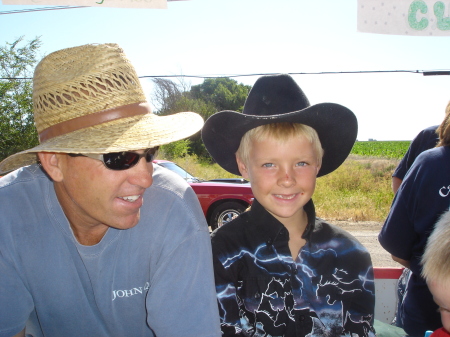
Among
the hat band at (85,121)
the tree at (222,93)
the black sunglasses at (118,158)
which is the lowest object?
the tree at (222,93)

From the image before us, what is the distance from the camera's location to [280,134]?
194 cm

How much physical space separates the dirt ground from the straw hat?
242 inches

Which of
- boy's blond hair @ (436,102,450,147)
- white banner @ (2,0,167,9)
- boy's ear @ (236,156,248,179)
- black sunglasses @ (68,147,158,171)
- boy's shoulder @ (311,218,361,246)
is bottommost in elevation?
boy's shoulder @ (311,218,361,246)

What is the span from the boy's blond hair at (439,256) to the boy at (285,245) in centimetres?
40

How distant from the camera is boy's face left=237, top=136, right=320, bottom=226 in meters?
1.88

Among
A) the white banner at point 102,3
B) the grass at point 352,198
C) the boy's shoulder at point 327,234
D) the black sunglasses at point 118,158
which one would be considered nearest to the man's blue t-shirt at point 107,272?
the black sunglasses at point 118,158

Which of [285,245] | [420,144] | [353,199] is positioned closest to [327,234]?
[285,245]

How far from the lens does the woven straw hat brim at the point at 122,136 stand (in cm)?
151

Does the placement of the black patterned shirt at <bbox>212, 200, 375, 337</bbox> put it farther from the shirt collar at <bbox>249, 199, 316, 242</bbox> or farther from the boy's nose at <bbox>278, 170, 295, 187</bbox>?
the boy's nose at <bbox>278, 170, 295, 187</bbox>

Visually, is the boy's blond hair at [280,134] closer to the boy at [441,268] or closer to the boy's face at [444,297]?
the boy at [441,268]

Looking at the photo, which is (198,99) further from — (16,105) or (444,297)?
(444,297)

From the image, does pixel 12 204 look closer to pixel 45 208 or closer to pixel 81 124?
pixel 45 208

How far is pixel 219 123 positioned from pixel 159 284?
2.82ft

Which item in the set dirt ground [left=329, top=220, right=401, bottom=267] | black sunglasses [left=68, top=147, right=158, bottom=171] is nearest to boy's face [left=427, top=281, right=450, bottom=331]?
black sunglasses [left=68, top=147, right=158, bottom=171]
